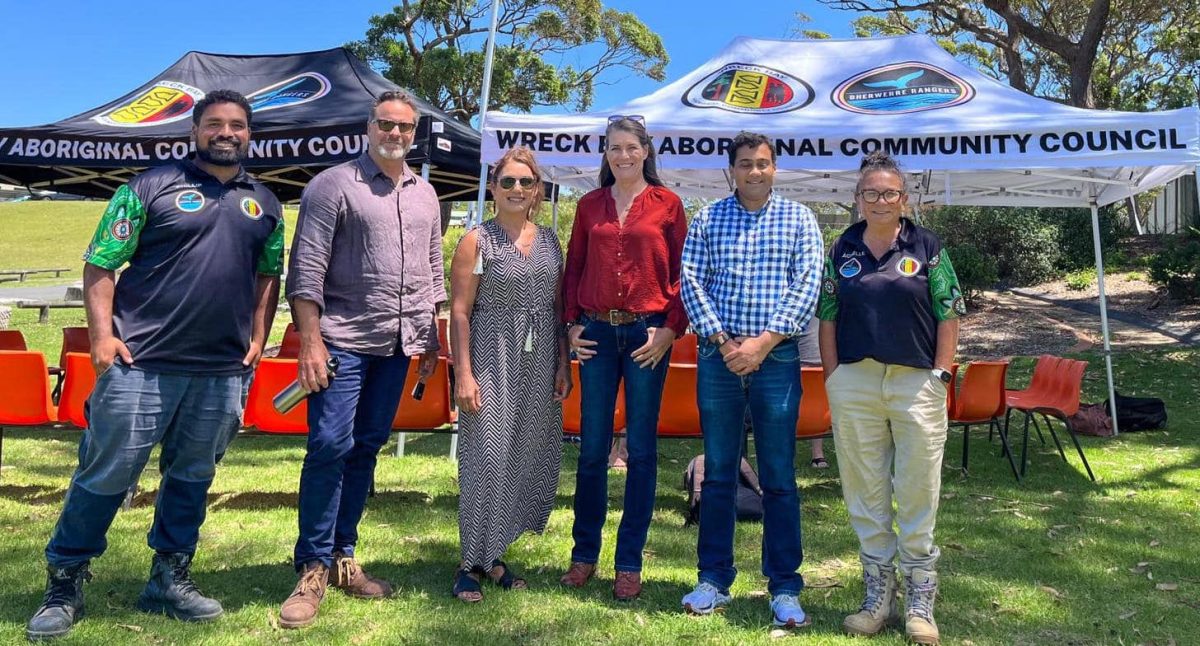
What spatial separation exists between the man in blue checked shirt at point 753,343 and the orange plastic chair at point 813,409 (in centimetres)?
180

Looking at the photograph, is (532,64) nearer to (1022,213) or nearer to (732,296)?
(1022,213)

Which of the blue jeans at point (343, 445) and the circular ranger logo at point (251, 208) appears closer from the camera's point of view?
the circular ranger logo at point (251, 208)

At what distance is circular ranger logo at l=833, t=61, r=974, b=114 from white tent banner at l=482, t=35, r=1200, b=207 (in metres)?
0.01

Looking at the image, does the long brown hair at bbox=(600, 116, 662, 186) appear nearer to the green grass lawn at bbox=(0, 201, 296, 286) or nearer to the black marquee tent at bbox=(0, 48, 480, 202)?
the black marquee tent at bbox=(0, 48, 480, 202)

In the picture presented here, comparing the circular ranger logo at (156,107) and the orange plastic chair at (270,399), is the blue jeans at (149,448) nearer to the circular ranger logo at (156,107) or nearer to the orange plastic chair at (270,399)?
the orange plastic chair at (270,399)

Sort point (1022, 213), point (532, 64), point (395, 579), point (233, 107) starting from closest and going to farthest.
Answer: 1. point (233, 107)
2. point (395, 579)
3. point (1022, 213)
4. point (532, 64)

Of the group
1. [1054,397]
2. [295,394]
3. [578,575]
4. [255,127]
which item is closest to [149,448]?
[295,394]

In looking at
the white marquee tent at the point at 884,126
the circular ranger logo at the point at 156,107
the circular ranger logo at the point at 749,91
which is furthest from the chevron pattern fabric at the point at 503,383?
the circular ranger logo at the point at 156,107

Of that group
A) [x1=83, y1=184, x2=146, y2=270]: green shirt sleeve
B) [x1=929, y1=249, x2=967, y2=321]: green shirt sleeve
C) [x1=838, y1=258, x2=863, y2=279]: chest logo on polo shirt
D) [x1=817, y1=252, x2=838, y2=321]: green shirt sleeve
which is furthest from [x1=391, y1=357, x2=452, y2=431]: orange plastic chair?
[x1=929, y1=249, x2=967, y2=321]: green shirt sleeve

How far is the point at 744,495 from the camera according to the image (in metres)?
5.09

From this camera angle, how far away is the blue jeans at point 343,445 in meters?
3.42

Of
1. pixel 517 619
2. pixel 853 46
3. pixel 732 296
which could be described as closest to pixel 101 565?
pixel 517 619

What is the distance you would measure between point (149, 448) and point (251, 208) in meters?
0.97

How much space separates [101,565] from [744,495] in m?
3.32
